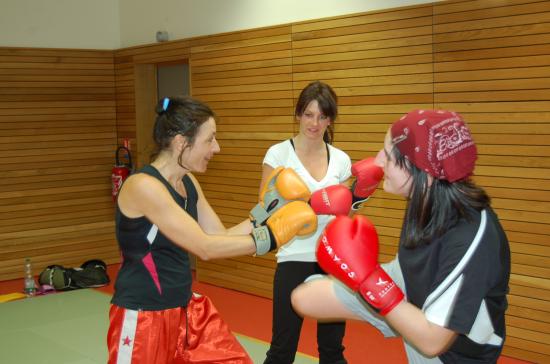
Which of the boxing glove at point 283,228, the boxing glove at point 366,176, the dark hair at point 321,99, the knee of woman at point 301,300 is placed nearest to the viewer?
the knee of woman at point 301,300

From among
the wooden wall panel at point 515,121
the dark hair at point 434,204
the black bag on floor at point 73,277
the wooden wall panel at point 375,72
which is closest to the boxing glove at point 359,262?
the dark hair at point 434,204

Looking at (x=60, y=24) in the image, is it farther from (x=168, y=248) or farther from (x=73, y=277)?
(x=168, y=248)

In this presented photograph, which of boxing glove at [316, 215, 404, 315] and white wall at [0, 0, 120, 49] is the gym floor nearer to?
boxing glove at [316, 215, 404, 315]

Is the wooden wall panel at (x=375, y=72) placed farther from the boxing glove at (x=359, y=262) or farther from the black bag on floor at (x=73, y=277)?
the boxing glove at (x=359, y=262)

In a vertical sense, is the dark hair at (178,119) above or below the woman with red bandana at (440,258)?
above

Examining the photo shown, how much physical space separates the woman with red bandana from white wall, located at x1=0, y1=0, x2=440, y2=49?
13.3 feet

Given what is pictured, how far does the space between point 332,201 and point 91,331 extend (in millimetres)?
2785

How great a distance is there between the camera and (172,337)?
2.48m

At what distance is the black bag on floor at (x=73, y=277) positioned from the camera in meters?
6.28

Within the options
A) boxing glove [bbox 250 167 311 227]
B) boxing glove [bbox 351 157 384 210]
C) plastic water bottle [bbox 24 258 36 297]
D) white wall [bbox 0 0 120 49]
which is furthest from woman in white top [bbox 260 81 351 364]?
white wall [bbox 0 0 120 49]

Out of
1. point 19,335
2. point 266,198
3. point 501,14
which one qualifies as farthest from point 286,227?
point 19,335

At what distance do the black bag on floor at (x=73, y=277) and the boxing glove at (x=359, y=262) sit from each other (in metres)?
4.90

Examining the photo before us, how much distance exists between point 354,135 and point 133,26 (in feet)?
11.8

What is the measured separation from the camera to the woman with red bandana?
1.58 meters
